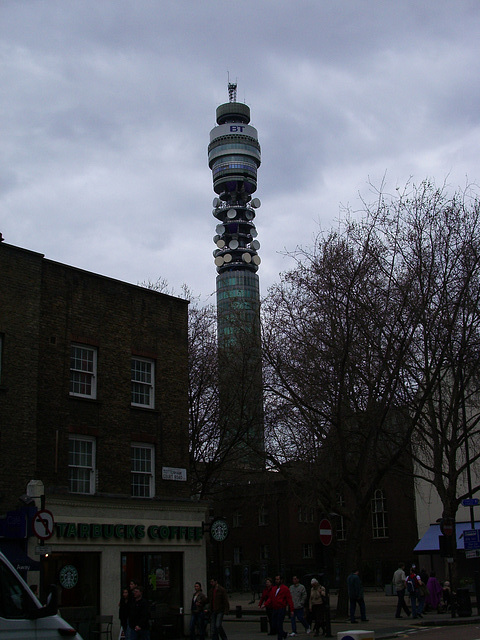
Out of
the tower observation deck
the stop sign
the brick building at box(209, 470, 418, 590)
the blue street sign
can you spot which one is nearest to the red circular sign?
the stop sign

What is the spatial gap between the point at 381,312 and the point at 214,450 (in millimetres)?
14732

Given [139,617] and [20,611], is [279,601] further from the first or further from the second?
[20,611]

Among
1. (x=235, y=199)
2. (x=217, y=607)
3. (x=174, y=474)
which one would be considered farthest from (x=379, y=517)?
(x=235, y=199)

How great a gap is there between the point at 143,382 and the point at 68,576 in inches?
256

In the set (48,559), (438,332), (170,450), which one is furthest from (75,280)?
(438,332)

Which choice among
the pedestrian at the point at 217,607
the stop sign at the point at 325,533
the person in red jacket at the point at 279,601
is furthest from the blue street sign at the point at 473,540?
the pedestrian at the point at 217,607

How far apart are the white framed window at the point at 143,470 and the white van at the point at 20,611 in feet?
51.7

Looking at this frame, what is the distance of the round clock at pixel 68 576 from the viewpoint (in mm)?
20078

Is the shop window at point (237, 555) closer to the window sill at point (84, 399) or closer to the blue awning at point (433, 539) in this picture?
the blue awning at point (433, 539)

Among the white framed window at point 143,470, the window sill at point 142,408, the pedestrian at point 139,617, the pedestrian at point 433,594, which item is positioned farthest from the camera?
the pedestrian at point 433,594

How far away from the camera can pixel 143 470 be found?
76.6 ft

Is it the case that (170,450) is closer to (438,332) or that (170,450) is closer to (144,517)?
(144,517)

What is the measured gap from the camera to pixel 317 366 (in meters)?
25.3

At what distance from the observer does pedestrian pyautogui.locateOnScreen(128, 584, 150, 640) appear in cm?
1512
